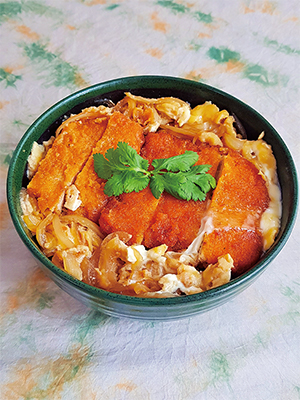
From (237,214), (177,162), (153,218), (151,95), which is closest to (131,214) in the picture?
(153,218)

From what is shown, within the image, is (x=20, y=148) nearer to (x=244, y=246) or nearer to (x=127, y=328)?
(x=127, y=328)

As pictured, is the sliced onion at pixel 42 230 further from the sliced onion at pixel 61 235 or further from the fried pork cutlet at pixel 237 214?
the fried pork cutlet at pixel 237 214

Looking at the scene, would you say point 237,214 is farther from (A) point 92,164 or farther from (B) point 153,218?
(A) point 92,164

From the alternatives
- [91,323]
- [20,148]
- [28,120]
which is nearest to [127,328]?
[91,323]

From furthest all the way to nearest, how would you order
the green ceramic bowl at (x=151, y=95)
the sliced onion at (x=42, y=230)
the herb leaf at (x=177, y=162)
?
the herb leaf at (x=177, y=162), the sliced onion at (x=42, y=230), the green ceramic bowl at (x=151, y=95)

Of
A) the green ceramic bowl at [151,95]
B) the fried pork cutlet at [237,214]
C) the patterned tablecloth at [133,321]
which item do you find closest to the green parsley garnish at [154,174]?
the fried pork cutlet at [237,214]
